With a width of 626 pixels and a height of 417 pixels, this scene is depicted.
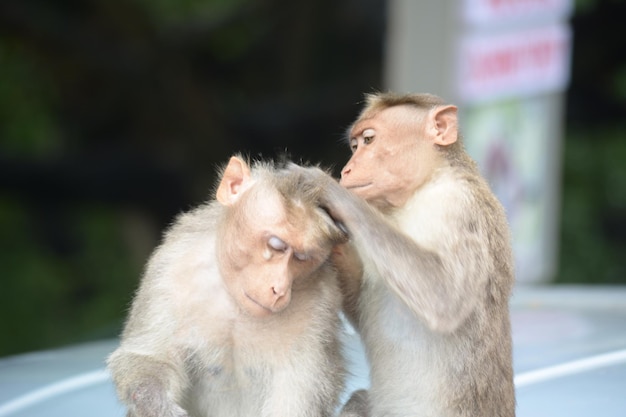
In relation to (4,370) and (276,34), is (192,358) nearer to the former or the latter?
(4,370)

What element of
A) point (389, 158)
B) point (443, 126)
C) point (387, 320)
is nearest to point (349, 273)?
point (387, 320)

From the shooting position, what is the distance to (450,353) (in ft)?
10.8

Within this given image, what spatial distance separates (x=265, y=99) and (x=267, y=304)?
7.98 metres

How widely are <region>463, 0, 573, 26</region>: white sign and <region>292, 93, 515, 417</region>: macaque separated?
280 cm

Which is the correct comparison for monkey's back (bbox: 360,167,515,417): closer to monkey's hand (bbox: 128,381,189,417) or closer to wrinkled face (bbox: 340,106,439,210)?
wrinkled face (bbox: 340,106,439,210)

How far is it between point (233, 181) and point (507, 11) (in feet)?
11.1

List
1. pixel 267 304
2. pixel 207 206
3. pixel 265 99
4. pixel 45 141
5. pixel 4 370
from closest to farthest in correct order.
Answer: pixel 267 304
pixel 207 206
pixel 4 370
pixel 45 141
pixel 265 99

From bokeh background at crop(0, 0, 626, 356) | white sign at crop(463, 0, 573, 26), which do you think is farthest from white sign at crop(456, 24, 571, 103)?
bokeh background at crop(0, 0, 626, 356)

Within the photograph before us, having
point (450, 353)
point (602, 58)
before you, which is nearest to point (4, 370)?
point (450, 353)

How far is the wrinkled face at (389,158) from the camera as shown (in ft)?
11.1

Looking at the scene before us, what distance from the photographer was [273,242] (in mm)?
3168

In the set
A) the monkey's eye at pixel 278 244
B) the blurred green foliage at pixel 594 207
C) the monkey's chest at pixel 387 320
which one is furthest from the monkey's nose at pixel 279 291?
the blurred green foliage at pixel 594 207

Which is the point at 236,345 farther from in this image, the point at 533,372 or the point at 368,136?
the point at 533,372

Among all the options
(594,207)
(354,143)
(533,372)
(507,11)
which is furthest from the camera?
(594,207)
